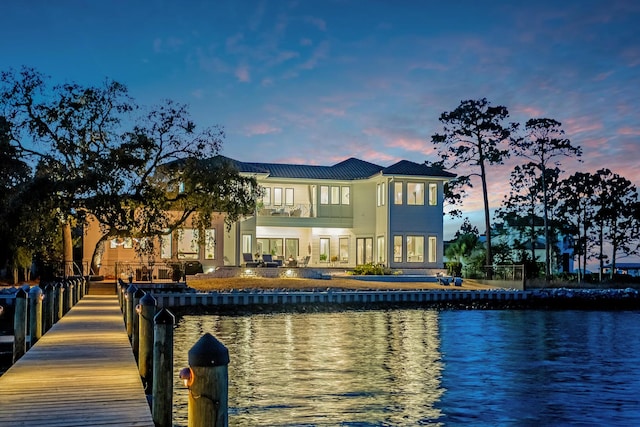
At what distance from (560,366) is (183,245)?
2819cm

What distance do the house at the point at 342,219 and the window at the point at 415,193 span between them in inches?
2.5

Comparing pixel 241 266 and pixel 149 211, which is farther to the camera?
pixel 241 266

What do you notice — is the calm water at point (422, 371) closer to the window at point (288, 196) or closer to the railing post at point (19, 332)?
the railing post at point (19, 332)

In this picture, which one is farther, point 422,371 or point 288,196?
point 288,196

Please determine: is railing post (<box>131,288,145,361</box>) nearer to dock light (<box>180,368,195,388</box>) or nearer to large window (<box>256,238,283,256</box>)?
dock light (<box>180,368,195,388</box>)

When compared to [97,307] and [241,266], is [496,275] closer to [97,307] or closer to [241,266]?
[241,266]

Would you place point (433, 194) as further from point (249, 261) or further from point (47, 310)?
point (47, 310)

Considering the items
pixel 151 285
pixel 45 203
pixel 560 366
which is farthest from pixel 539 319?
pixel 45 203

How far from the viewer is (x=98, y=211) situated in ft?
116

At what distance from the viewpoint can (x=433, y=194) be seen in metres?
49.0

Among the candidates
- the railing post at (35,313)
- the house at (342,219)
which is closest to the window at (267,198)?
the house at (342,219)

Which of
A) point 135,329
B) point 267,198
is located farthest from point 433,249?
point 135,329

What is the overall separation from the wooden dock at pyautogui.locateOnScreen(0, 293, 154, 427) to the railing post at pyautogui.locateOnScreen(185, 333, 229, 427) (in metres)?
2.36

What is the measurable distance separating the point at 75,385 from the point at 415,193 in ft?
129
